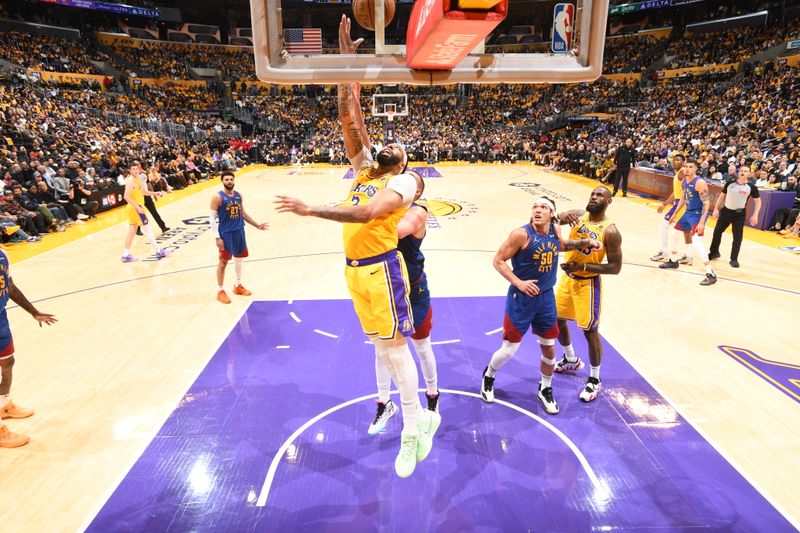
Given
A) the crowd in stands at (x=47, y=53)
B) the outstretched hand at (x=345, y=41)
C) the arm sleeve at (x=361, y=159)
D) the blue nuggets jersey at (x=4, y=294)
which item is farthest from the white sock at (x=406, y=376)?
the crowd in stands at (x=47, y=53)

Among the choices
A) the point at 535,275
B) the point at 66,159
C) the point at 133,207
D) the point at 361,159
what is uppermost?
the point at 361,159

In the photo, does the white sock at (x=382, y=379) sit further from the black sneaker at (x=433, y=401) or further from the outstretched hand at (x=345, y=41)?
the outstretched hand at (x=345, y=41)

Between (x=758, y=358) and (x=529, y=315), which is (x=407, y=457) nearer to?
(x=529, y=315)

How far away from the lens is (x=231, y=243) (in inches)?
283

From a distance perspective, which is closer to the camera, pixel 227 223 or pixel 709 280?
pixel 227 223

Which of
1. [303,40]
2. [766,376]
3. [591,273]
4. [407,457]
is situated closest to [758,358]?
[766,376]

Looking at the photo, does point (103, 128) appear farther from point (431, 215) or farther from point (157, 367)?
point (157, 367)

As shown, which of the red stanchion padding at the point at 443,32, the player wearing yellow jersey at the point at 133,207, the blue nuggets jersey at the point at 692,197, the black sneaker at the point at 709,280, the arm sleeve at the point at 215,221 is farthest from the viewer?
the player wearing yellow jersey at the point at 133,207

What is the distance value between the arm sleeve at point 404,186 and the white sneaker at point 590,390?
108 inches

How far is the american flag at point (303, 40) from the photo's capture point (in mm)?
4148

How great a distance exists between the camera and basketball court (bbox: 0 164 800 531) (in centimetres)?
342

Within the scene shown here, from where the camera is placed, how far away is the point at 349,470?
3775mm

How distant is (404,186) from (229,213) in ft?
15.0

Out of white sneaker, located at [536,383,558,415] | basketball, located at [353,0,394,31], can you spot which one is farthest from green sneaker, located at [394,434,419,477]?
basketball, located at [353,0,394,31]
